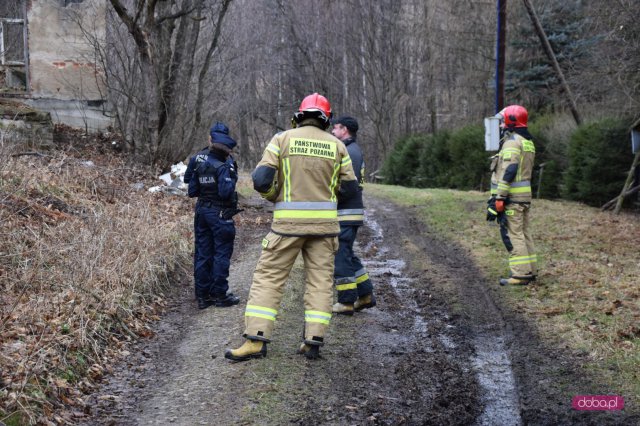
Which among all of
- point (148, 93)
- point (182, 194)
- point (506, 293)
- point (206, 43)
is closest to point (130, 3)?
point (206, 43)

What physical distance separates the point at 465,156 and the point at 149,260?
1927 centimetres

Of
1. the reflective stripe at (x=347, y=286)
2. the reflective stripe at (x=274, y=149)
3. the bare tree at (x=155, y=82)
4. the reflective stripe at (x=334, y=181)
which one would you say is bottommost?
the reflective stripe at (x=347, y=286)

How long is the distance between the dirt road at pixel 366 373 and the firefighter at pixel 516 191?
26.6 inches

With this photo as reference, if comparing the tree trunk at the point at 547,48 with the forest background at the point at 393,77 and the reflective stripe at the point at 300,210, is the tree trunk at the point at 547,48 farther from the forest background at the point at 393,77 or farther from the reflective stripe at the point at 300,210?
the reflective stripe at the point at 300,210

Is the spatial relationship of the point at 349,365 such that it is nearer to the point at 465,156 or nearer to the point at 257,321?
the point at 257,321

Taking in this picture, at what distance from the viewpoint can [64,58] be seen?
1795 cm

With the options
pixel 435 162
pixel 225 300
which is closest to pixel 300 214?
pixel 225 300

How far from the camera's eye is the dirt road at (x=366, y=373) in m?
5.24

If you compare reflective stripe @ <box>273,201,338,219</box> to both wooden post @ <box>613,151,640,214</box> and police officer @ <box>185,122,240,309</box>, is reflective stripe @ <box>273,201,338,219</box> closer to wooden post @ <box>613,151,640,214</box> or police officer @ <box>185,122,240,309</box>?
police officer @ <box>185,122,240,309</box>

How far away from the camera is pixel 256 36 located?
39969 millimetres

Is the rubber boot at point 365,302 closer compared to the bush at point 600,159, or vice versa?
the rubber boot at point 365,302

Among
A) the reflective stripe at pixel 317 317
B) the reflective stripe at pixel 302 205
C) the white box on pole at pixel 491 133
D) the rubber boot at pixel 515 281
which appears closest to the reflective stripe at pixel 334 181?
the reflective stripe at pixel 302 205

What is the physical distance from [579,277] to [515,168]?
1745 millimetres

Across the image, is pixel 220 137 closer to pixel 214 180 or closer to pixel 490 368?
pixel 214 180
